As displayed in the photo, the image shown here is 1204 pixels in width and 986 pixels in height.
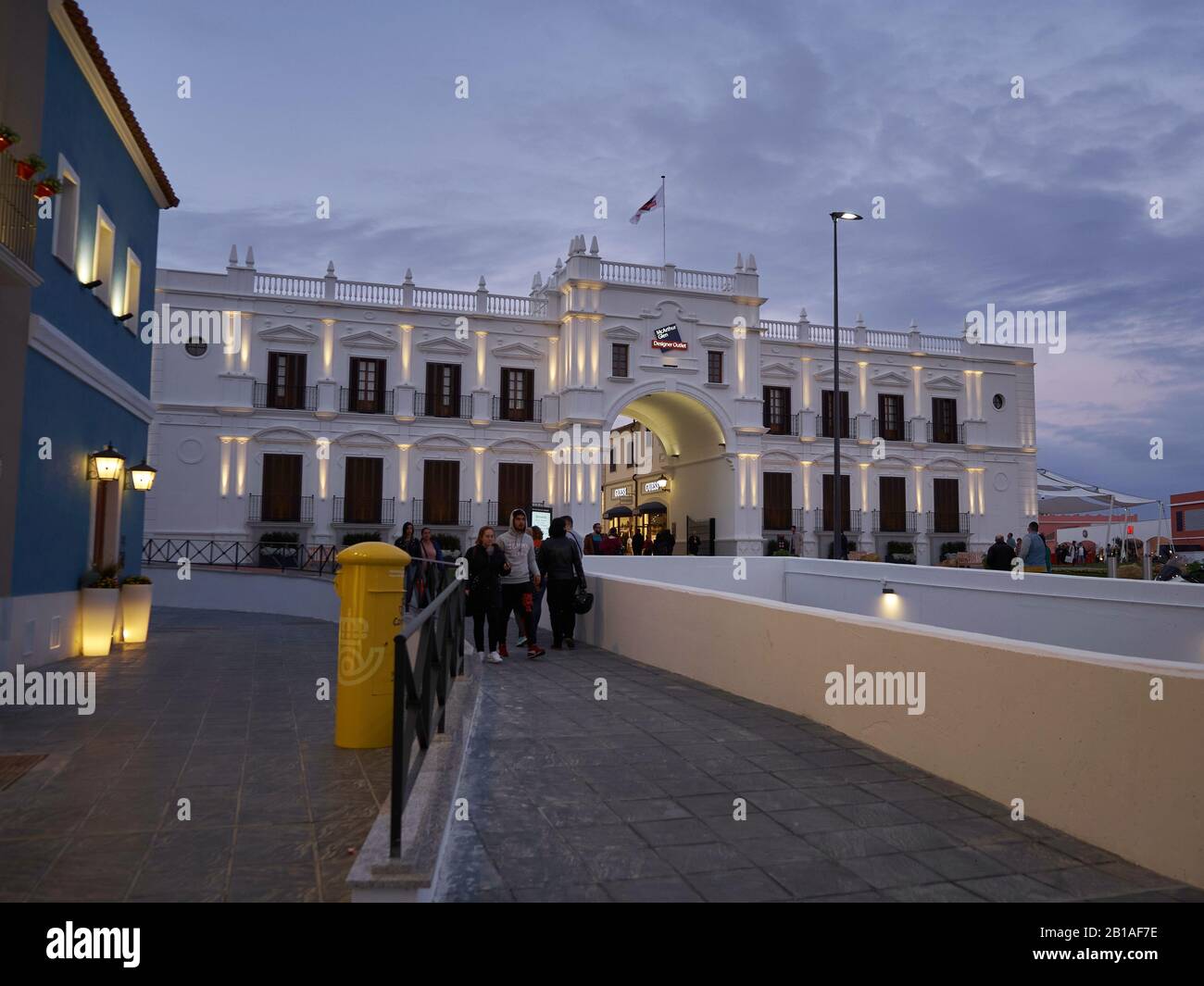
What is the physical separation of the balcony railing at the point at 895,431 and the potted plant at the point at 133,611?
32402 millimetres

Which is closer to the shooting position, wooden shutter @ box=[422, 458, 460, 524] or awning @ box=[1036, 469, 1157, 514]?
awning @ box=[1036, 469, 1157, 514]

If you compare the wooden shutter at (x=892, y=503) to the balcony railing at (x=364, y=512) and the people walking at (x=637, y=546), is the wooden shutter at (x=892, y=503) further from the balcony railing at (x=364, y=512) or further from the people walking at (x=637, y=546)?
the balcony railing at (x=364, y=512)

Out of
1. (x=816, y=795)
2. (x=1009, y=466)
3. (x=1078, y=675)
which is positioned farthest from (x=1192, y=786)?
(x=1009, y=466)

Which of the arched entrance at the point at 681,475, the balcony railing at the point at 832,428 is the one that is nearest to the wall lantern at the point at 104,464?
the arched entrance at the point at 681,475

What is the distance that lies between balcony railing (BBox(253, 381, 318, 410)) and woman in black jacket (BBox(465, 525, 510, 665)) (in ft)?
76.0

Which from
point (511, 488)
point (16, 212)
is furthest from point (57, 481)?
point (511, 488)

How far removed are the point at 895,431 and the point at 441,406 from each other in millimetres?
20093

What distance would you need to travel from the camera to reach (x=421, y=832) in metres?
3.91

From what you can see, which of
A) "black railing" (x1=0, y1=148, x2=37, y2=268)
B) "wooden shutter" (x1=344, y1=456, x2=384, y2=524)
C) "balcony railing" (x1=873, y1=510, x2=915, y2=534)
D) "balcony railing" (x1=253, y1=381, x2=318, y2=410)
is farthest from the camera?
"balcony railing" (x1=873, y1=510, x2=915, y2=534)

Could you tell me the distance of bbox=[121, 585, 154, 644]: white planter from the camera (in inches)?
503

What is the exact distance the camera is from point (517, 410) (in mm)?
34219

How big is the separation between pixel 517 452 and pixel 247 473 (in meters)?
9.72

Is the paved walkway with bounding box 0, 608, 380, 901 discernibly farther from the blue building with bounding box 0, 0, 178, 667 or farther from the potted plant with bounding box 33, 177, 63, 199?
the potted plant with bounding box 33, 177, 63, 199

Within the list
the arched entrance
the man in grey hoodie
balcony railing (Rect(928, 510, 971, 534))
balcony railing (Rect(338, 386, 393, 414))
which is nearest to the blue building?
the man in grey hoodie
